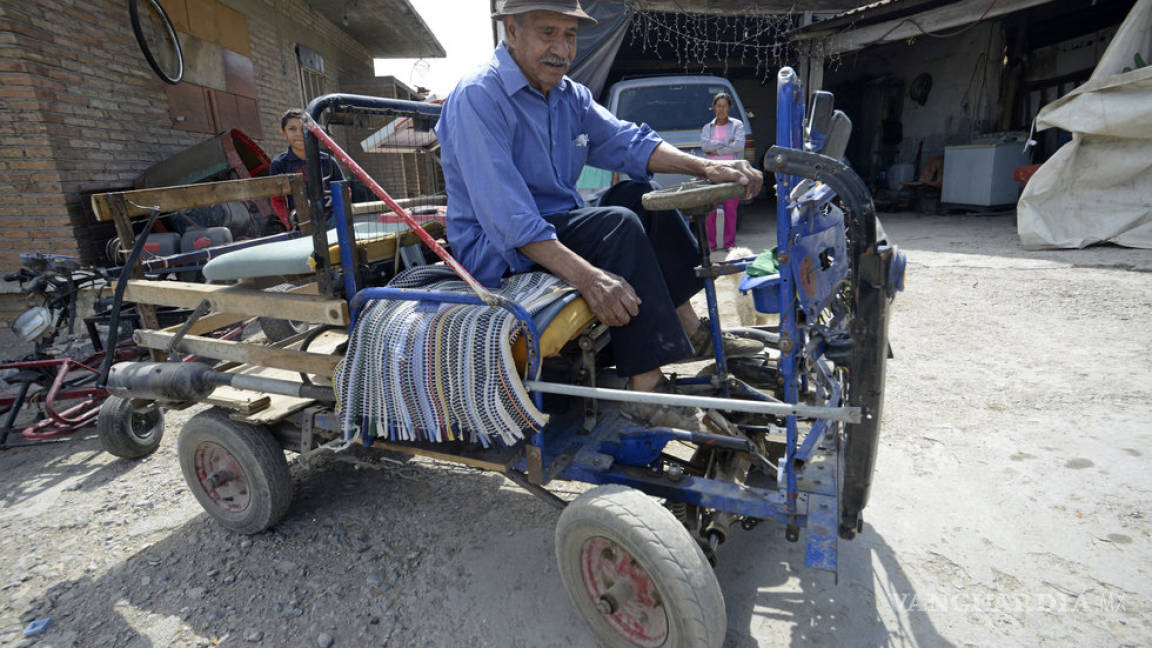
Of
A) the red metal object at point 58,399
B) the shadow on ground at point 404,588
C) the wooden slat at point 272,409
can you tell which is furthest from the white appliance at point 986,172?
the red metal object at point 58,399

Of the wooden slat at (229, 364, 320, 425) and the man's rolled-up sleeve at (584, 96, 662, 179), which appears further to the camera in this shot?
the man's rolled-up sleeve at (584, 96, 662, 179)

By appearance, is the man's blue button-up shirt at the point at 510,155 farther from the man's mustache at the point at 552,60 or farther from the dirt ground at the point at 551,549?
the dirt ground at the point at 551,549

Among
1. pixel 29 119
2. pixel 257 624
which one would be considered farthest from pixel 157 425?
pixel 29 119

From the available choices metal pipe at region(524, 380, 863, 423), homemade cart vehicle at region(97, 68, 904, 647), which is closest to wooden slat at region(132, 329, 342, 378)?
homemade cart vehicle at region(97, 68, 904, 647)

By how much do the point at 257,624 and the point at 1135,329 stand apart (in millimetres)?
5245

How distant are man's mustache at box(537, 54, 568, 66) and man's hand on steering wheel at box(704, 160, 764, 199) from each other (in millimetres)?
660

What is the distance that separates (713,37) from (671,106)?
582cm

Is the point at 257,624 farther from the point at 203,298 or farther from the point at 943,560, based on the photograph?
the point at 943,560

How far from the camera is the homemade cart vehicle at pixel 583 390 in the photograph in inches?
64.3

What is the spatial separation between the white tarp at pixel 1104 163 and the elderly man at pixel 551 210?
616 centimetres

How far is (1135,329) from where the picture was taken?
396 centimetres

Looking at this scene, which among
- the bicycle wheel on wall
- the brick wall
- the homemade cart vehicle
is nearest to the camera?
the homemade cart vehicle

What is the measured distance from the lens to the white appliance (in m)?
9.41

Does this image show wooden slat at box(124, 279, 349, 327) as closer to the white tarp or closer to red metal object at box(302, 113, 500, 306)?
red metal object at box(302, 113, 500, 306)
